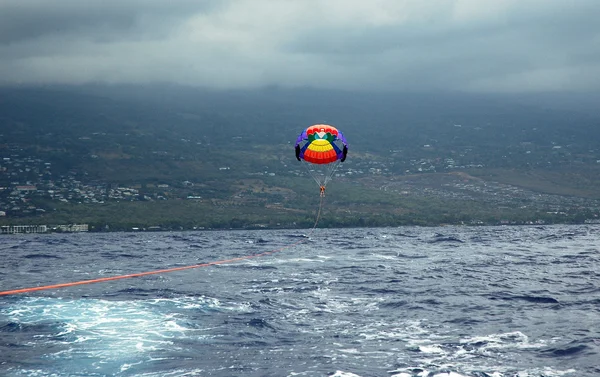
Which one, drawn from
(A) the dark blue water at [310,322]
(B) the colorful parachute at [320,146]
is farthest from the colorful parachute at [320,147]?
A: (A) the dark blue water at [310,322]

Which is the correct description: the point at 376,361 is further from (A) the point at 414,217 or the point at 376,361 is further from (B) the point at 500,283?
(A) the point at 414,217

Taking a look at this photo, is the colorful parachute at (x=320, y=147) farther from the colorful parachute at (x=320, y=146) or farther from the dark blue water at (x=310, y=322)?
the dark blue water at (x=310, y=322)

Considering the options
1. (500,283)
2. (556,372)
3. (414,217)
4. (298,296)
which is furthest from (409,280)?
(414,217)

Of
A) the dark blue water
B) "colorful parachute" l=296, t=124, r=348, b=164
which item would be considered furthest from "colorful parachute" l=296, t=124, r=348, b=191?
the dark blue water

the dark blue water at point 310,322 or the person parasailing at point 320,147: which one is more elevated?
the person parasailing at point 320,147

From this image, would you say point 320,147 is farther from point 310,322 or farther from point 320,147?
point 310,322

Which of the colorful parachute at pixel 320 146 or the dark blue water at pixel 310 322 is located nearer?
the dark blue water at pixel 310 322
